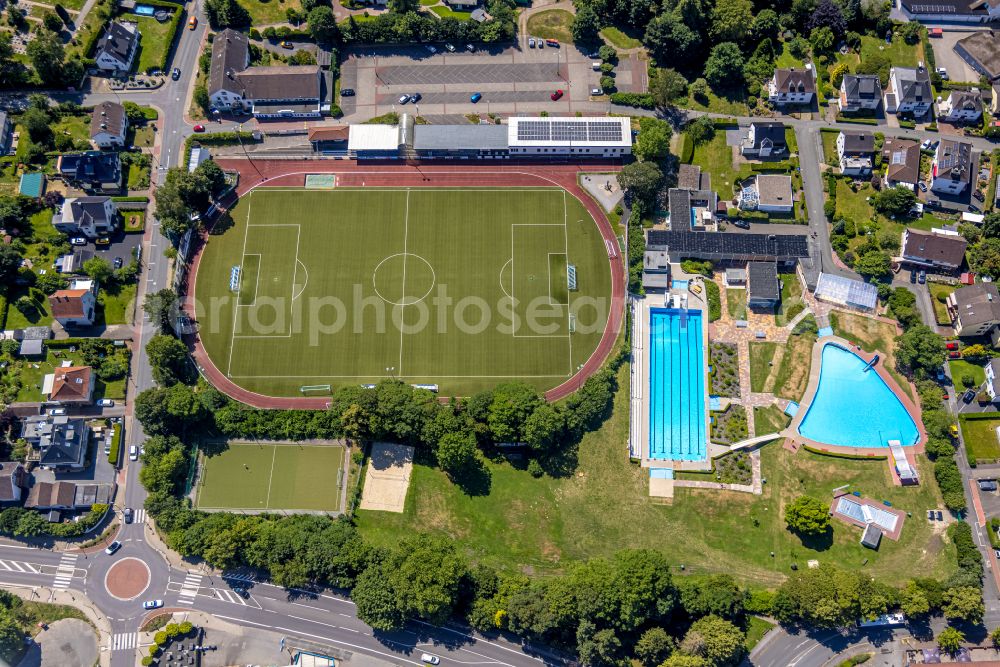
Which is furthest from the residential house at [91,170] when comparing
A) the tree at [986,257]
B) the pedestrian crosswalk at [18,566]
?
the tree at [986,257]

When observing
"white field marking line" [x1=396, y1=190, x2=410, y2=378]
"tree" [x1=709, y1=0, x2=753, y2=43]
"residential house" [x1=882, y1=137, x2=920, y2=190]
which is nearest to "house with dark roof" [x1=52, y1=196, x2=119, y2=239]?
"white field marking line" [x1=396, y1=190, x2=410, y2=378]

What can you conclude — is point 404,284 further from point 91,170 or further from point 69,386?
point 91,170

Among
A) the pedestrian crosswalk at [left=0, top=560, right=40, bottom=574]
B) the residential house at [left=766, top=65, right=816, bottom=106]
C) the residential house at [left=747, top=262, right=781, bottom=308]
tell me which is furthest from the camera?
the residential house at [left=766, top=65, right=816, bottom=106]

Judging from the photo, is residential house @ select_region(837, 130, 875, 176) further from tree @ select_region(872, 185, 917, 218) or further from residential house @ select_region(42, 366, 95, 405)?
residential house @ select_region(42, 366, 95, 405)

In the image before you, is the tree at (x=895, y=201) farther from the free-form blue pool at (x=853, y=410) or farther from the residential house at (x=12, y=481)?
the residential house at (x=12, y=481)

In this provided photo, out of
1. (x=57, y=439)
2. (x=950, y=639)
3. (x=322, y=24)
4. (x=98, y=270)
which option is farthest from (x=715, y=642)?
(x=322, y=24)
